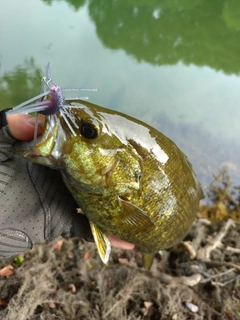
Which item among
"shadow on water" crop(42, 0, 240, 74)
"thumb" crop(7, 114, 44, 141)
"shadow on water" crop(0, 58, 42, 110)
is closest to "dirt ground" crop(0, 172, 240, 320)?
"thumb" crop(7, 114, 44, 141)

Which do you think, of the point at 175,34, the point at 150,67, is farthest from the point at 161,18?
the point at 150,67

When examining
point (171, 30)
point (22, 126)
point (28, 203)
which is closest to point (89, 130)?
point (22, 126)

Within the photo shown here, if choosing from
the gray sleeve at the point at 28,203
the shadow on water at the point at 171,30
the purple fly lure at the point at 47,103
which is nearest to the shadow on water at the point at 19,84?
the shadow on water at the point at 171,30

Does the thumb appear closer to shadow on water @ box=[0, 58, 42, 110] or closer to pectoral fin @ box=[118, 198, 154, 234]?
pectoral fin @ box=[118, 198, 154, 234]

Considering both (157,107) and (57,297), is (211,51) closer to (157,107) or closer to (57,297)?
(157,107)

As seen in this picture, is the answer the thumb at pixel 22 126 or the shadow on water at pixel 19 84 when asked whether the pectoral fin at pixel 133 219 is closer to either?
the thumb at pixel 22 126

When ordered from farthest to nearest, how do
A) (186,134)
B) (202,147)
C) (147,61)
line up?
1. (147,61)
2. (186,134)
3. (202,147)

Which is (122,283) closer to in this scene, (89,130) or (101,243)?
(101,243)
